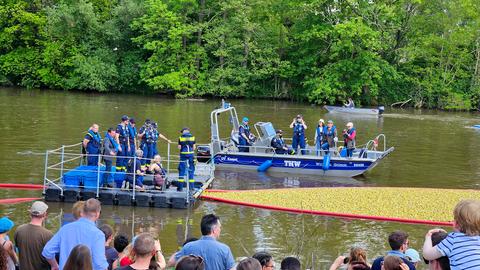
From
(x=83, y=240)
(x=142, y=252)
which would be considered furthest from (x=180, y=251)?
(x=142, y=252)

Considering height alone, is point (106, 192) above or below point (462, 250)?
below

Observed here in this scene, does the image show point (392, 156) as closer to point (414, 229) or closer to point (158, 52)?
point (414, 229)

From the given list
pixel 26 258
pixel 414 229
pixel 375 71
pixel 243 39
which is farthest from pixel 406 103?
pixel 26 258

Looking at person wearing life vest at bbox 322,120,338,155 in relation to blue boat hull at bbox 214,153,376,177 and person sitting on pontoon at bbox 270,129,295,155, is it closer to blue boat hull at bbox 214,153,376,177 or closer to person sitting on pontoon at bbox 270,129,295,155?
blue boat hull at bbox 214,153,376,177

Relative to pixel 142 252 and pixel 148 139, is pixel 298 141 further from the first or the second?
pixel 142 252

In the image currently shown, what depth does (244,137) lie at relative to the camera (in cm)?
2133

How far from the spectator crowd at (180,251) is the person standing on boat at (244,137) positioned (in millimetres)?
13945

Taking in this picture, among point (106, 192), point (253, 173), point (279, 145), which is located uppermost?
point (279, 145)

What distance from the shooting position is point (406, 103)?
2173 inches

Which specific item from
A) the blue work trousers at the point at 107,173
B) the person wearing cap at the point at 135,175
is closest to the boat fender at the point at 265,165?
the person wearing cap at the point at 135,175

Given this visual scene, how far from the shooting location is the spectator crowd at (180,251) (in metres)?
5.24

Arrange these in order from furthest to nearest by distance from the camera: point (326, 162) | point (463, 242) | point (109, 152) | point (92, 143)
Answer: point (326, 162) → point (92, 143) → point (109, 152) → point (463, 242)

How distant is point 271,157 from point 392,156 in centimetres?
776

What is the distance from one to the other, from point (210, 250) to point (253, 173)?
1435cm
